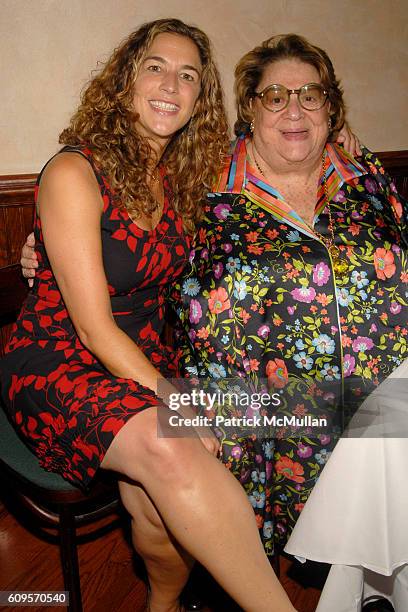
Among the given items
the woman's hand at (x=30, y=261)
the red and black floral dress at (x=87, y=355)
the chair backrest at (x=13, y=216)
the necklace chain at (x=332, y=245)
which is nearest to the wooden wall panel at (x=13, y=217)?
the chair backrest at (x=13, y=216)

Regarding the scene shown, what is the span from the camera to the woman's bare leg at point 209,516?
4.42ft

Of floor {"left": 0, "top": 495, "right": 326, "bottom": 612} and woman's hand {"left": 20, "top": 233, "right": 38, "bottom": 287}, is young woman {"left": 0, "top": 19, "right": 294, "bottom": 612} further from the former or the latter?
floor {"left": 0, "top": 495, "right": 326, "bottom": 612}

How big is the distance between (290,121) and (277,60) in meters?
0.20

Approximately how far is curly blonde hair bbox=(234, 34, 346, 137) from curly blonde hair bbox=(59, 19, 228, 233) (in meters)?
0.10

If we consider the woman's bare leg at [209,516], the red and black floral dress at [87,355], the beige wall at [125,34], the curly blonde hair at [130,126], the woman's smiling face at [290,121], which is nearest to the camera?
Answer: the woman's bare leg at [209,516]

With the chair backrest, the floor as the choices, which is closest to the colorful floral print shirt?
the floor

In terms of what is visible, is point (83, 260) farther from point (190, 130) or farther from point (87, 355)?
point (190, 130)

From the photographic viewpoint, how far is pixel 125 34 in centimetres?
225

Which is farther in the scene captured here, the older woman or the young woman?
the older woman

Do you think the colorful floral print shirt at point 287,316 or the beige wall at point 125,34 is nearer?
the colorful floral print shirt at point 287,316

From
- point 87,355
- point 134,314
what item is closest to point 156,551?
point 87,355

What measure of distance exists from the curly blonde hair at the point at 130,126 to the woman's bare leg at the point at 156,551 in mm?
730

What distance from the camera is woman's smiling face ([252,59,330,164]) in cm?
192

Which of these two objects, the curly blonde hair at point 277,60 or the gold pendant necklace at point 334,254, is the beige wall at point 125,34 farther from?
the gold pendant necklace at point 334,254
